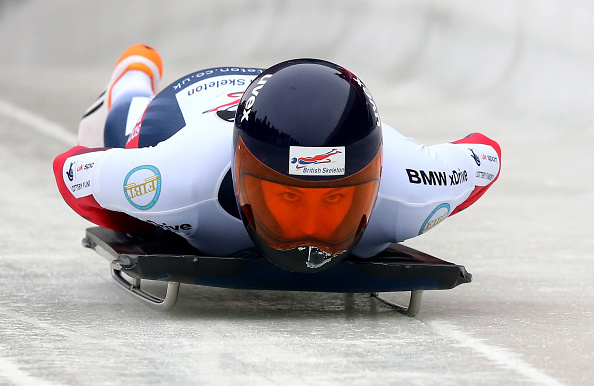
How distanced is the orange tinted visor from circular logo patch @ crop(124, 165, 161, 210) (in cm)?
43

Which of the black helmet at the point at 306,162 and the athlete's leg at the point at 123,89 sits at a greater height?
the athlete's leg at the point at 123,89

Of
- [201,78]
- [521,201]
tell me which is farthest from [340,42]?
[201,78]

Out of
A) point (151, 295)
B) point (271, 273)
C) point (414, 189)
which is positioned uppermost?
point (414, 189)

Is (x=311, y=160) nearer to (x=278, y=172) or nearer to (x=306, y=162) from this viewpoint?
(x=306, y=162)

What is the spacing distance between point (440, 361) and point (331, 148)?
881 mm

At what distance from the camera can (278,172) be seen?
4.04 metres

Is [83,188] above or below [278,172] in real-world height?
below

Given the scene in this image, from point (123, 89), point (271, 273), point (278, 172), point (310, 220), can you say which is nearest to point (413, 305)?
point (271, 273)

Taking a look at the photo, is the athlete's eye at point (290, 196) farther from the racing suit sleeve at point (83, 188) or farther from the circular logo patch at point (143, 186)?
the racing suit sleeve at point (83, 188)

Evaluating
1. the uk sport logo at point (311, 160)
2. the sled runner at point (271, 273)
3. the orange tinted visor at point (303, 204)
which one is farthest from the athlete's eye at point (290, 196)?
the sled runner at point (271, 273)

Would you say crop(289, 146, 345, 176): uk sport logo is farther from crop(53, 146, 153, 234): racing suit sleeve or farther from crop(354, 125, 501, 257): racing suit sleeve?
crop(53, 146, 153, 234): racing suit sleeve

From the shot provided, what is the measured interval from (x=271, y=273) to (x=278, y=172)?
0.61 m

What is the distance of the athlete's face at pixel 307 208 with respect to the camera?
160 inches

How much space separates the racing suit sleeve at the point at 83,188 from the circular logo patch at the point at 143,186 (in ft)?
0.73
